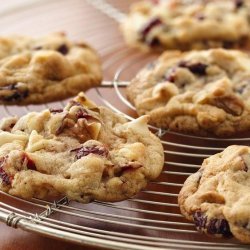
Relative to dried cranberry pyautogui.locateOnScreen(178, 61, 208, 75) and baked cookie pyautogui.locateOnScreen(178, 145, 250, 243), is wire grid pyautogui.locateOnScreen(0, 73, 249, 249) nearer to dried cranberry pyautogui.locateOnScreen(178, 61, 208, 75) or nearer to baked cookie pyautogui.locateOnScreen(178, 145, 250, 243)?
baked cookie pyautogui.locateOnScreen(178, 145, 250, 243)

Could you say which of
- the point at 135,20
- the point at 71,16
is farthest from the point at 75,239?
the point at 71,16

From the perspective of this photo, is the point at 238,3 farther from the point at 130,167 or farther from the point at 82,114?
the point at 130,167

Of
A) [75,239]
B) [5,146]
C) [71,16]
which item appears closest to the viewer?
[75,239]

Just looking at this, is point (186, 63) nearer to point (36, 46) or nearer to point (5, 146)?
point (36, 46)

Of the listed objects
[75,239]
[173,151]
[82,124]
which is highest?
[82,124]

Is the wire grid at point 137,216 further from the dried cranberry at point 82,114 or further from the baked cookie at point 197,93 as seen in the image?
the dried cranberry at point 82,114

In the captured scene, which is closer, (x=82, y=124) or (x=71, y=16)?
(x=82, y=124)
